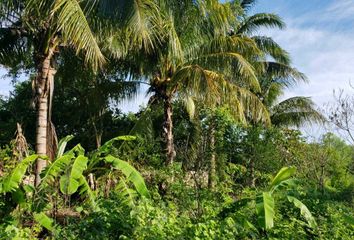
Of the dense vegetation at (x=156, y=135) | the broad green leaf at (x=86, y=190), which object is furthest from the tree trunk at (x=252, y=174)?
the broad green leaf at (x=86, y=190)

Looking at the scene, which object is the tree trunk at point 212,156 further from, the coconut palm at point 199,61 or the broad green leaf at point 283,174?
the broad green leaf at point 283,174

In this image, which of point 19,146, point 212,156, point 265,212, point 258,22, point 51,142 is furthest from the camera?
point 258,22

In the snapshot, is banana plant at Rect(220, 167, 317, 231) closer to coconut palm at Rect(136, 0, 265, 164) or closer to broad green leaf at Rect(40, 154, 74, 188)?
broad green leaf at Rect(40, 154, 74, 188)

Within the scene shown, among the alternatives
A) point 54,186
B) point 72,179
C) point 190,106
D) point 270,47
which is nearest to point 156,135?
point 190,106

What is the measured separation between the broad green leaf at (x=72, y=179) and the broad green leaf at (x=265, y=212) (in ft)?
8.39

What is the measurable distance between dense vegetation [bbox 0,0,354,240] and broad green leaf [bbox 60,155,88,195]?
2 centimetres

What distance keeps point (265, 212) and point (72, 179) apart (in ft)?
8.91

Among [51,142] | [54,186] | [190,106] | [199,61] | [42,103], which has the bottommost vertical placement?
[54,186]

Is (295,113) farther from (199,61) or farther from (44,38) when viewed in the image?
(44,38)

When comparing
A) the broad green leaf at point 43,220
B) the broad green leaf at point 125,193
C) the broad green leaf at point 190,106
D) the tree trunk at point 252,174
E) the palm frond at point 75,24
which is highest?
the palm frond at point 75,24

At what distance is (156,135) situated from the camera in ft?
51.5

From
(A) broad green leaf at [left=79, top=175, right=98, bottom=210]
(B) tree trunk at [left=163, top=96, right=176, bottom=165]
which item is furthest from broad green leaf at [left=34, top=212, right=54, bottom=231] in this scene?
(B) tree trunk at [left=163, top=96, right=176, bottom=165]

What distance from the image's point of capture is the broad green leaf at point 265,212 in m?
6.13

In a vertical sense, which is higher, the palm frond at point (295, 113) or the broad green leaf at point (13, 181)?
the palm frond at point (295, 113)
